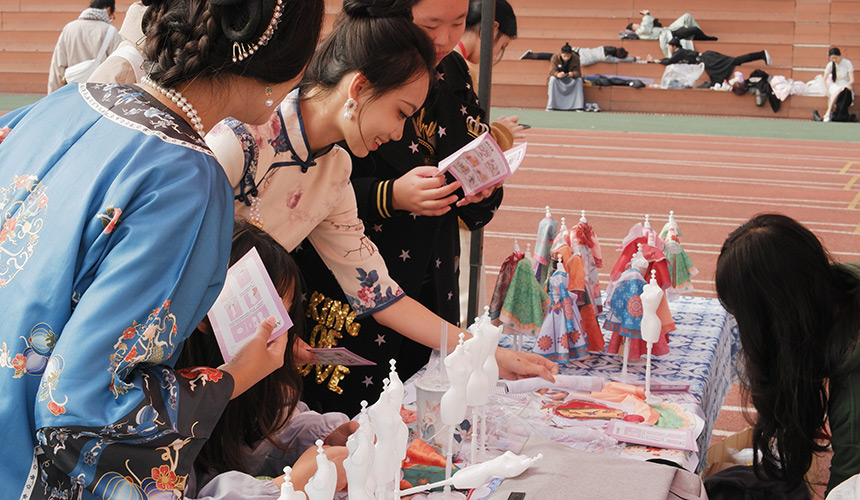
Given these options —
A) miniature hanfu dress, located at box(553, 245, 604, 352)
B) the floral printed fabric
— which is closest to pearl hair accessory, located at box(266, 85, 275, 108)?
the floral printed fabric

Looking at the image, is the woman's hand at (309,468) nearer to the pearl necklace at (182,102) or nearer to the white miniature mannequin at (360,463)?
the white miniature mannequin at (360,463)

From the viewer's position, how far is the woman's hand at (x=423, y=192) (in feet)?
7.97

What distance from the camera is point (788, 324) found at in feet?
7.05

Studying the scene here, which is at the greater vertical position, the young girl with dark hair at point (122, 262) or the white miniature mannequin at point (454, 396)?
the young girl with dark hair at point (122, 262)

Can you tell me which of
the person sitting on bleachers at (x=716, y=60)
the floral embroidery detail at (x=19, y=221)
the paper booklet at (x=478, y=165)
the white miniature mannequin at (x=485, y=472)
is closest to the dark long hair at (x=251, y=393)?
the white miniature mannequin at (x=485, y=472)

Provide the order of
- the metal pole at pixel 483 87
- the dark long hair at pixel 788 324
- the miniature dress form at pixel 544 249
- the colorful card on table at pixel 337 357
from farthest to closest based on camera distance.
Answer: the metal pole at pixel 483 87 → the miniature dress form at pixel 544 249 → the dark long hair at pixel 788 324 → the colorful card on table at pixel 337 357

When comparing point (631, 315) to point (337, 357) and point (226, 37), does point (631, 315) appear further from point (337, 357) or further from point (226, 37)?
point (226, 37)

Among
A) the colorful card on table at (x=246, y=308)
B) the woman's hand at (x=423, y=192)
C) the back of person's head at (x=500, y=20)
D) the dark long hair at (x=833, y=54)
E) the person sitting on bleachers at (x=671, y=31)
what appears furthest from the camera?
the person sitting on bleachers at (x=671, y=31)

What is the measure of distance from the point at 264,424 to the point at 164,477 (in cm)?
61

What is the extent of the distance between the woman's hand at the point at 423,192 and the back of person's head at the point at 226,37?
3.79 feet

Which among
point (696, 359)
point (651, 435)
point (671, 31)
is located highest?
point (651, 435)

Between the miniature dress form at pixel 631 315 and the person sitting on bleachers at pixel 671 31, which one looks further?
the person sitting on bleachers at pixel 671 31

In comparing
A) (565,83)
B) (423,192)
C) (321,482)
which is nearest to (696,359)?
(423,192)

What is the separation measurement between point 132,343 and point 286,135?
1.08 m
